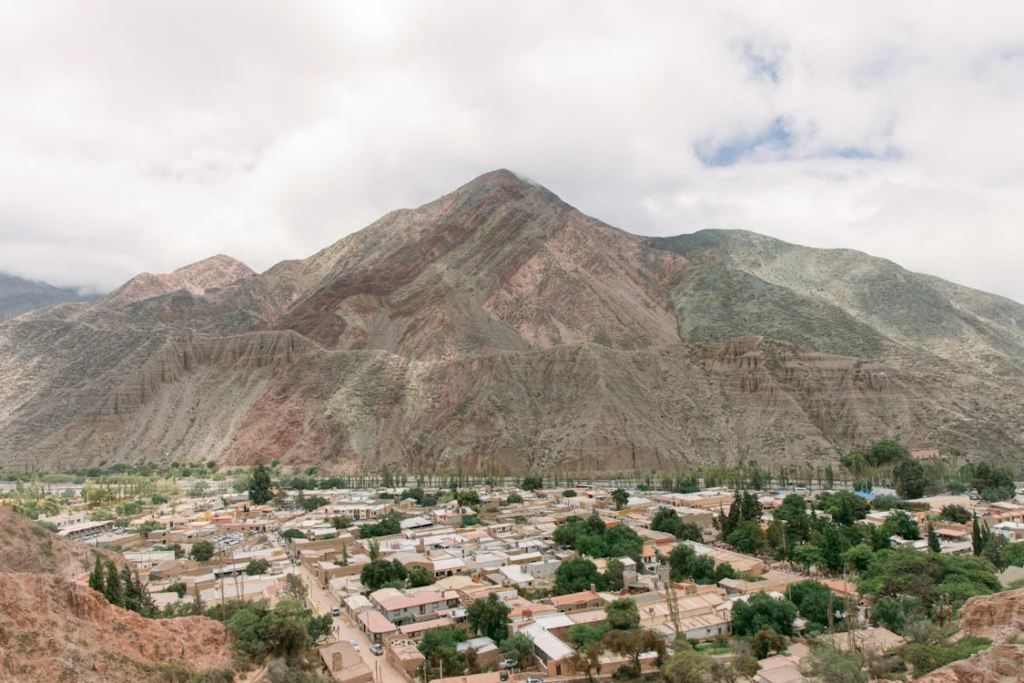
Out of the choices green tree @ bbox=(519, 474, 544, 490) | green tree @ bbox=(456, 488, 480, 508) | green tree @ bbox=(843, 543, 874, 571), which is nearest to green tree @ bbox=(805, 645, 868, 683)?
green tree @ bbox=(843, 543, 874, 571)

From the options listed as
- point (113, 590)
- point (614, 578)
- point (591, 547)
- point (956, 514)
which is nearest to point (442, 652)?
point (113, 590)

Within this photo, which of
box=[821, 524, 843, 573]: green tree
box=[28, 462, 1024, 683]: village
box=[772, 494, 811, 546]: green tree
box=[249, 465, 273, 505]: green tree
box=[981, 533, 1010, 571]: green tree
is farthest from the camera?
box=[249, 465, 273, 505]: green tree

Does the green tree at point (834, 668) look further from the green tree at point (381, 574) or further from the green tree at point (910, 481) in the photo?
the green tree at point (910, 481)

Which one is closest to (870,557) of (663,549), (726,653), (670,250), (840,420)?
(663,549)

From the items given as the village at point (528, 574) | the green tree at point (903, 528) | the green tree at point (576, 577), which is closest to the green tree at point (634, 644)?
the village at point (528, 574)

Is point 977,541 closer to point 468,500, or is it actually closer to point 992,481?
point 992,481

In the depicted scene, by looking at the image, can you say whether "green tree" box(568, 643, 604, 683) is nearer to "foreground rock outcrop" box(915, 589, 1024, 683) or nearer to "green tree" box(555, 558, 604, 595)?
"green tree" box(555, 558, 604, 595)
